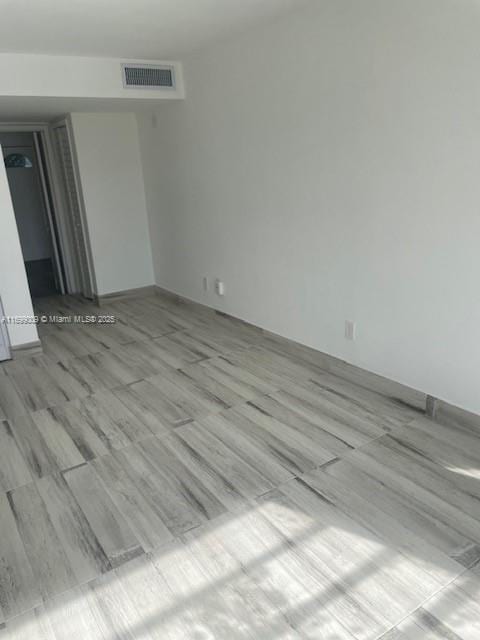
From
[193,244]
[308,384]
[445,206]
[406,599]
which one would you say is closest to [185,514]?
[406,599]

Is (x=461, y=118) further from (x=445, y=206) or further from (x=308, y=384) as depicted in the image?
(x=308, y=384)

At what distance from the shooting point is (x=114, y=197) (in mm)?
5750

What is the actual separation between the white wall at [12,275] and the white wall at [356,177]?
177 centimetres

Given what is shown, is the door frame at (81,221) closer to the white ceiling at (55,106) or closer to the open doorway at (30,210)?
the white ceiling at (55,106)

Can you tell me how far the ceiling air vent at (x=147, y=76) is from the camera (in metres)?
4.30

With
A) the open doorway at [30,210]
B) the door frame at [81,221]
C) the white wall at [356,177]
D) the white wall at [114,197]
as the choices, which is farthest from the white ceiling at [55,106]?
the open doorway at [30,210]

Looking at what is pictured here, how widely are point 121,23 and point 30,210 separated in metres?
5.88

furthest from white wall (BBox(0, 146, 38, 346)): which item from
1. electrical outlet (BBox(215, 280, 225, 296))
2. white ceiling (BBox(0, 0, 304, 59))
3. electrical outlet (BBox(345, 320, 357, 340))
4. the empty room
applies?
electrical outlet (BBox(345, 320, 357, 340))

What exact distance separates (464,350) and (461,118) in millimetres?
1221

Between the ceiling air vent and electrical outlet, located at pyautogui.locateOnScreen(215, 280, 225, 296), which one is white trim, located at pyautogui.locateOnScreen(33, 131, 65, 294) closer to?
the ceiling air vent

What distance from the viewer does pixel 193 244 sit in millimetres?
5234

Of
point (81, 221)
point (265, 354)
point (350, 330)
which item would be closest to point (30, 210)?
point (81, 221)

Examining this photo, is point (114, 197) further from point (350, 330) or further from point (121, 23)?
point (350, 330)

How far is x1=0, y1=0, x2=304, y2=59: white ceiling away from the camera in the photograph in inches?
114
